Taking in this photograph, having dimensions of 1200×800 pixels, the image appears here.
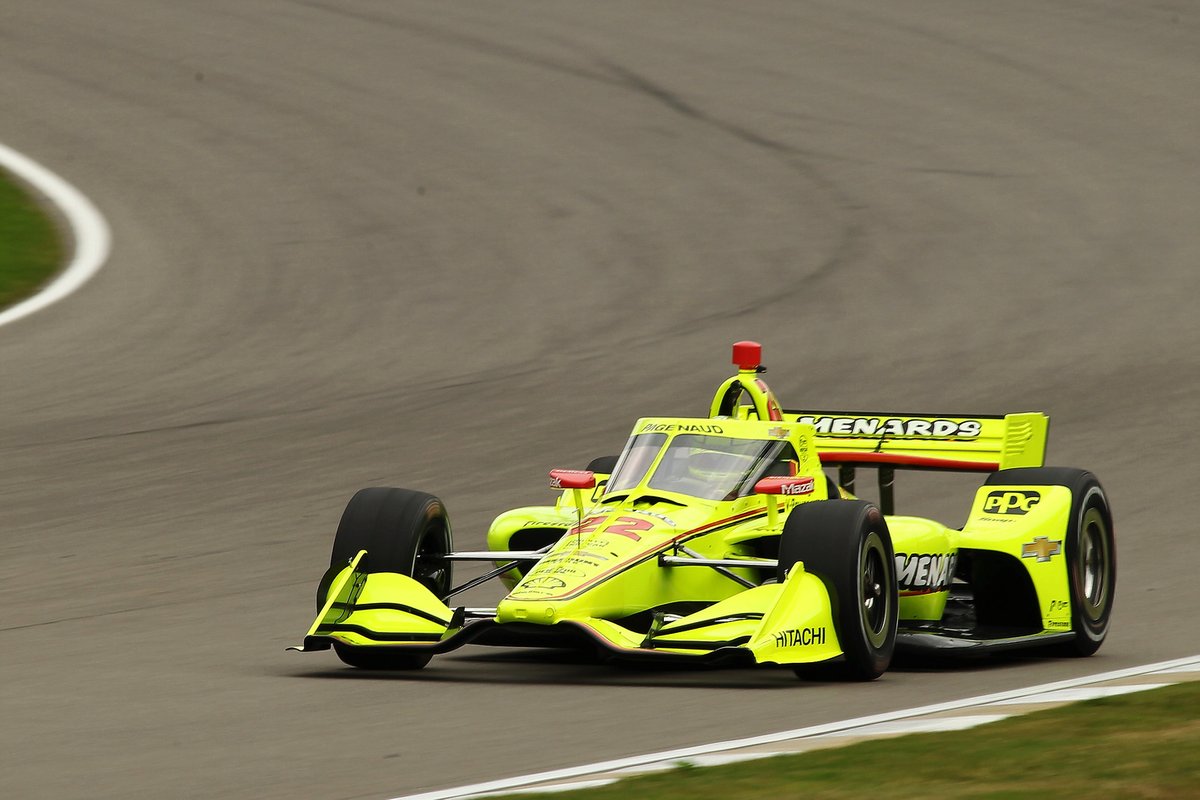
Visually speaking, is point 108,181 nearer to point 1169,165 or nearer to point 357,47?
point 357,47

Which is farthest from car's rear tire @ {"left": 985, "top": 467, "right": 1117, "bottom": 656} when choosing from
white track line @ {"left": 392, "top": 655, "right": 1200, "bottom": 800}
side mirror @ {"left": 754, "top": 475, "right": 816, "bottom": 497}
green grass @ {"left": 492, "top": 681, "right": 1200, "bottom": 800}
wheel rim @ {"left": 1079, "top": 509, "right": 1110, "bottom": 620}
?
green grass @ {"left": 492, "top": 681, "right": 1200, "bottom": 800}

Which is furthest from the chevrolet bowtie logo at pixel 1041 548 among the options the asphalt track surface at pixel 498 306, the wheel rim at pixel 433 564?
the wheel rim at pixel 433 564

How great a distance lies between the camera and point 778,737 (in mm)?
8219

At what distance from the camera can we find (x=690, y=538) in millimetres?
10297

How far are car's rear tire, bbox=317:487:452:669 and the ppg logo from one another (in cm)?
295

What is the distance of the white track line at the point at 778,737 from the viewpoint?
7.17 meters

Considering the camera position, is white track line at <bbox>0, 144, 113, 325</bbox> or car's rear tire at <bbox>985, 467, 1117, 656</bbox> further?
white track line at <bbox>0, 144, 113, 325</bbox>

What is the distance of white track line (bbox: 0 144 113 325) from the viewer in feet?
72.4

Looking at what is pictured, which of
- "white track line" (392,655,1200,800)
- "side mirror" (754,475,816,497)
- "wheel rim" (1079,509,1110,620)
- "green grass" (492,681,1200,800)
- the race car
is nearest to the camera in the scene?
"green grass" (492,681,1200,800)

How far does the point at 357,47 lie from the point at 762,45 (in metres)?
6.41

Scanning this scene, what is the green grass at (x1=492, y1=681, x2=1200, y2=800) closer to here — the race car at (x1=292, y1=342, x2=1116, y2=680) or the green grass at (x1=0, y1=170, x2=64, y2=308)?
the race car at (x1=292, y1=342, x2=1116, y2=680)

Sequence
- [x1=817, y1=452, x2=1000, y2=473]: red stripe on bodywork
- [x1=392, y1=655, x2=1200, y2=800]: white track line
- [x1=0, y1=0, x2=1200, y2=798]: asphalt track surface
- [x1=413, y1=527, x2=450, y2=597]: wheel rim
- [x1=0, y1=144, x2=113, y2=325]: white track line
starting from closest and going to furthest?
[x1=392, y1=655, x2=1200, y2=800]: white track line < [x1=0, y1=0, x2=1200, y2=798]: asphalt track surface < [x1=413, y1=527, x2=450, y2=597]: wheel rim < [x1=817, y1=452, x2=1000, y2=473]: red stripe on bodywork < [x1=0, y1=144, x2=113, y2=325]: white track line

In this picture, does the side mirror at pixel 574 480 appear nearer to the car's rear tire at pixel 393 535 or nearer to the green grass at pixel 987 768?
the car's rear tire at pixel 393 535

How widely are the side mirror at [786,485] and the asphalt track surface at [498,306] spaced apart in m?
0.91
